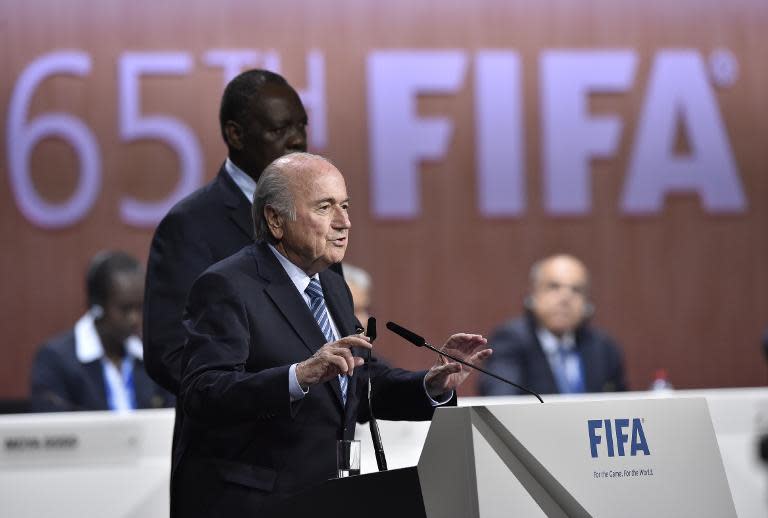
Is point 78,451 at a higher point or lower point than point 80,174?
lower

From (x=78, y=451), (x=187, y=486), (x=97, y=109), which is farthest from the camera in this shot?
(x=97, y=109)

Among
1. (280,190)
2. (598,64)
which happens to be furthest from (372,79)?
(280,190)

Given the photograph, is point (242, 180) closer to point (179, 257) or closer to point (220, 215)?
point (220, 215)

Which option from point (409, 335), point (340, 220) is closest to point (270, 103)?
point (340, 220)

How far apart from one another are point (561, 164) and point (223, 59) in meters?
1.82

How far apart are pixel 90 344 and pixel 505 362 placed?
1.57 metres

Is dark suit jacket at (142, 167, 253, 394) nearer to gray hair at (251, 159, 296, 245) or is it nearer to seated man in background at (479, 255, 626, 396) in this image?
gray hair at (251, 159, 296, 245)

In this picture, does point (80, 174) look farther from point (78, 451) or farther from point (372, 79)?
point (78, 451)

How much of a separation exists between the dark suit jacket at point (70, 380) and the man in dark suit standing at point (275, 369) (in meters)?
2.24

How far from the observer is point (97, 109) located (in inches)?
251

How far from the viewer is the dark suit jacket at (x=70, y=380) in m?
4.47

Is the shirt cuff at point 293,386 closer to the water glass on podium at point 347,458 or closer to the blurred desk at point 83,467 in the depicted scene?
the water glass on podium at point 347,458

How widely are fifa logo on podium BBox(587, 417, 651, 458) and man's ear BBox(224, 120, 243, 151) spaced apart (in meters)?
1.10

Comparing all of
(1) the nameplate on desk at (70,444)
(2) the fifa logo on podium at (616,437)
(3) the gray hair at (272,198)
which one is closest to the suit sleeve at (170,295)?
(3) the gray hair at (272,198)
